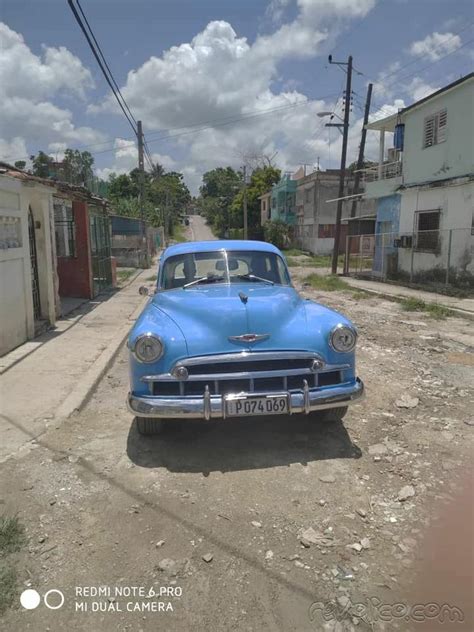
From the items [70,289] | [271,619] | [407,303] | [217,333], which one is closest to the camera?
[271,619]

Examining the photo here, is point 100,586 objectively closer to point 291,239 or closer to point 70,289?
point 70,289

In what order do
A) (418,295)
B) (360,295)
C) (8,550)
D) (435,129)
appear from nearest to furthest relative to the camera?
1. (8,550)
2. (418,295)
3. (360,295)
4. (435,129)

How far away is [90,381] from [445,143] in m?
14.8

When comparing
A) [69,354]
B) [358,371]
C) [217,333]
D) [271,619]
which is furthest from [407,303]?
[271,619]

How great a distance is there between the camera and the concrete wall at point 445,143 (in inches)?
587

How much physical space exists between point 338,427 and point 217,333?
156 cm

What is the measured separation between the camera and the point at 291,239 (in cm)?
4491

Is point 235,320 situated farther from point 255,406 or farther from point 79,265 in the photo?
point 79,265

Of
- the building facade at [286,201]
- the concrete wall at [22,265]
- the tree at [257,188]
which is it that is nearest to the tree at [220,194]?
the tree at [257,188]

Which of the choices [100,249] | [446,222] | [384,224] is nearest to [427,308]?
[446,222]

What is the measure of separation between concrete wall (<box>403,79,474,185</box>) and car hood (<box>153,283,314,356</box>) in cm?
1318

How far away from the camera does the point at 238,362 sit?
3.74m

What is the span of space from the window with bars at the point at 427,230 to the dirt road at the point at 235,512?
1249 cm

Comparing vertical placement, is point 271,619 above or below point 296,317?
below
